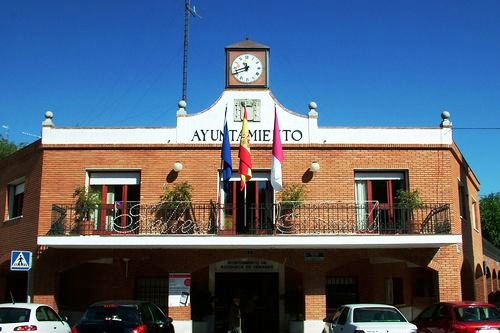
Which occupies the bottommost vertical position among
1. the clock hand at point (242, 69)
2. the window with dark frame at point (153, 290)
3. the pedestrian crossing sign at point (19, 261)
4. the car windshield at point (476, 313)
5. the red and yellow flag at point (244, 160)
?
the car windshield at point (476, 313)

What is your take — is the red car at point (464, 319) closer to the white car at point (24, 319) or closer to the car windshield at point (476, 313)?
the car windshield at point (476, 313)

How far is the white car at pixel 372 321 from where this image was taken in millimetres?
13891

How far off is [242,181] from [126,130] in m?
4.79

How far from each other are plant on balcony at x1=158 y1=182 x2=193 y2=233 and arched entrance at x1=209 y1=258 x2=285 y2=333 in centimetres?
279

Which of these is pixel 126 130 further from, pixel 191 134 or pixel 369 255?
pixel 369 255

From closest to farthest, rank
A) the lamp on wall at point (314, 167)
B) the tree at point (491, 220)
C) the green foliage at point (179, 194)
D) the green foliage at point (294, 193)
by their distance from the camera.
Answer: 1. the green foliage at point (294, 193)
2. the green foliage at point (179, 194)
3. the lamp on wall at point (314, 167)
4. the tree at point (491, 220)

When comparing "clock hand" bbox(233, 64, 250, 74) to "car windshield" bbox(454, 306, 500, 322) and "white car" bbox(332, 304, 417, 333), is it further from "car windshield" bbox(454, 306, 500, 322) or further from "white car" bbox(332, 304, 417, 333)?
"car windshield" bbox(454, 306, 500, 322)

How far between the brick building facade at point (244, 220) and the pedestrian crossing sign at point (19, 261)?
235cm

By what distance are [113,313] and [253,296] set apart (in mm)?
9411

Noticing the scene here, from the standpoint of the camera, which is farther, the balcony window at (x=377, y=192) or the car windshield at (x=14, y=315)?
the balcony window at (x=377, y=192)

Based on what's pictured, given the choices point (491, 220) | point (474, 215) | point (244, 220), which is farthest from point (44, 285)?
point (491, 220)

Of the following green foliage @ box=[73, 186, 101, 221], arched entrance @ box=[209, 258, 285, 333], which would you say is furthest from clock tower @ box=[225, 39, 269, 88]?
arched entrance @ box=[209, 258, 285, 333]

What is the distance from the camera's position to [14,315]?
14117mm

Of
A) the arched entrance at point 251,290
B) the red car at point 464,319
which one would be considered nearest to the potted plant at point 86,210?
the arched entrance at point 251,290
